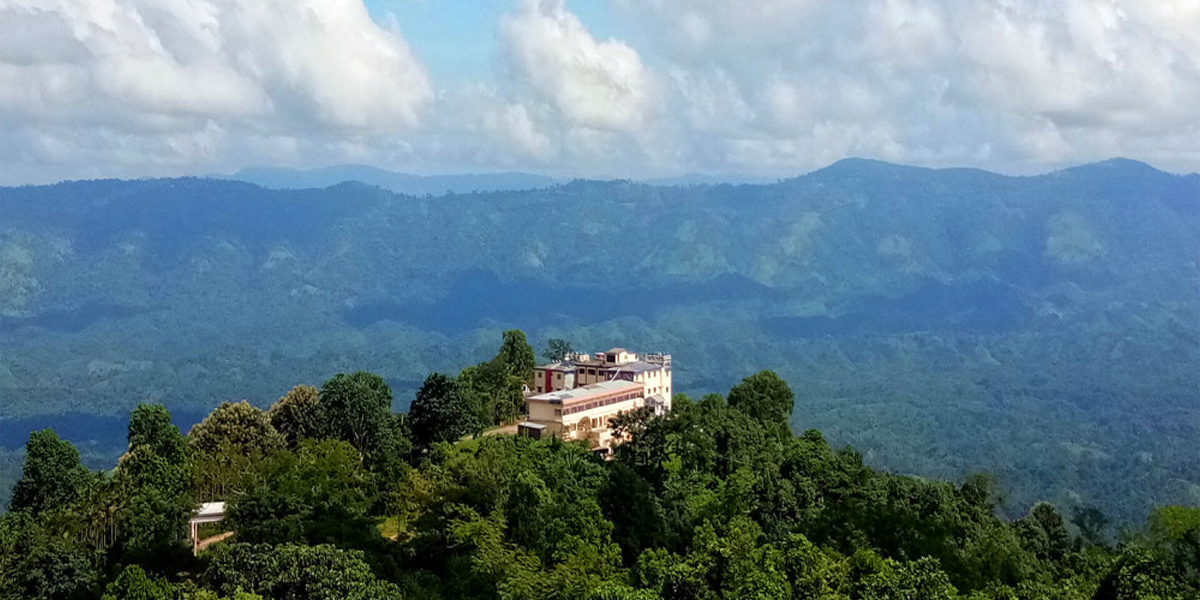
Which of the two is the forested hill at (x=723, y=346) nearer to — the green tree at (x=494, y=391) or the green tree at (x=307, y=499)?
the green tree at (x=494, y=391)

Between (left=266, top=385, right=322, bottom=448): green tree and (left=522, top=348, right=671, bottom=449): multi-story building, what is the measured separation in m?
6.71

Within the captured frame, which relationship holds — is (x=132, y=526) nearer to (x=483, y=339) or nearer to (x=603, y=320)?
(x=483, y=339)

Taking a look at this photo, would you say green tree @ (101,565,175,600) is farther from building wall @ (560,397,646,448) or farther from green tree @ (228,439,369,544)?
building wall @ (560,397,646,448)

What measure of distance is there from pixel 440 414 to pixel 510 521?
12.0 meters

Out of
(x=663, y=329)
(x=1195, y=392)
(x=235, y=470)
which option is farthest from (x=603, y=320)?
(x=235, y=470)

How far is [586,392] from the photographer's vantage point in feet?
125

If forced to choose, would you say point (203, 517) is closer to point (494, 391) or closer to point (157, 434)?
point (157, 434)

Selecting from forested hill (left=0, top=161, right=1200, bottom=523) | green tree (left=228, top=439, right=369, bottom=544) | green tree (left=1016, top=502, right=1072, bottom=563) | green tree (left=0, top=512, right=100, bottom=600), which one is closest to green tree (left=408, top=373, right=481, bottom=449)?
green tree (left=228, top=439, right=369, bottom=544)

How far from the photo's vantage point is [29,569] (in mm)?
22141

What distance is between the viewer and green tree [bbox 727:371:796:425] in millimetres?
39031

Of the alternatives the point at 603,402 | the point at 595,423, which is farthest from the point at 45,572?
the point at 603,402

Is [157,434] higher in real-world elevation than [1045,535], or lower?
higher

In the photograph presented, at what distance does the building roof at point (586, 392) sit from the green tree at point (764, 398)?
3.82 m

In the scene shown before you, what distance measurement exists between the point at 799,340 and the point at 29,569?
461ft
